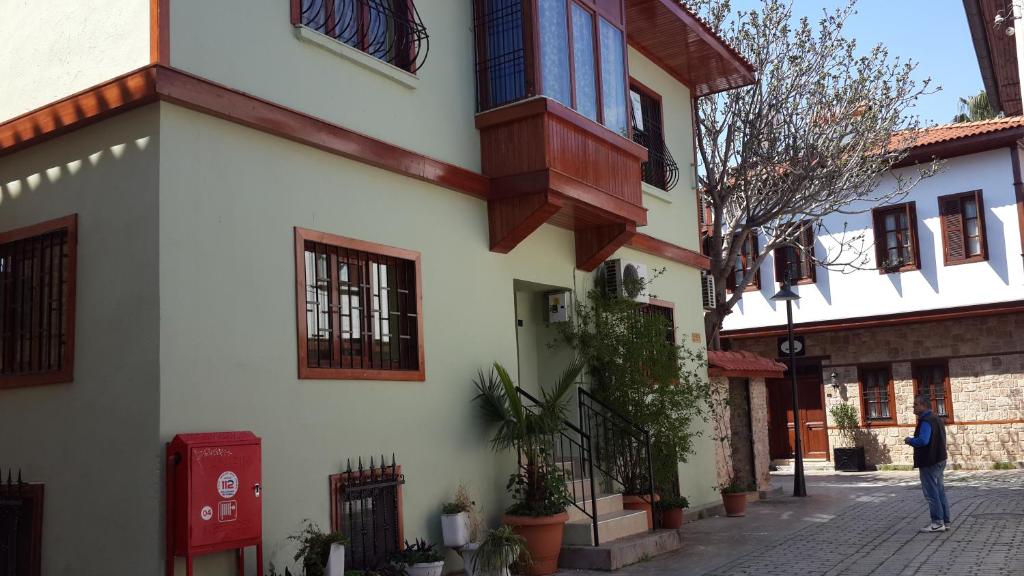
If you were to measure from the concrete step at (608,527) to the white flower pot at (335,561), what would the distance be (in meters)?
3.11

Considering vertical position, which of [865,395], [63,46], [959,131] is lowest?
[865,395]

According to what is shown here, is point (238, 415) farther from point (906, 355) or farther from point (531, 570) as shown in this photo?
point (906, 355)

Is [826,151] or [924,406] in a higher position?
[826,151]

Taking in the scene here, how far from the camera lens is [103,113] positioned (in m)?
7.07

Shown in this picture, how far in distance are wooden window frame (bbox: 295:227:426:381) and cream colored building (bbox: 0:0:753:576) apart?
0.02 m

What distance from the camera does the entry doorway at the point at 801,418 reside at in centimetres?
2392

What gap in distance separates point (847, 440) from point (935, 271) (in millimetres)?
4518

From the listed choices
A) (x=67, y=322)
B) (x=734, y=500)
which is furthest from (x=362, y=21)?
(x=734, y=500)

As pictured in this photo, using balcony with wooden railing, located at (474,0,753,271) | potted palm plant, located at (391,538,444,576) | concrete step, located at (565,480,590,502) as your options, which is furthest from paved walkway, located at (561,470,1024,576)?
balcony with wooden railing, located at (474,0,753,271)

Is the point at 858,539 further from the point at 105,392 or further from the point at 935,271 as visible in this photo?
the point at 935,271

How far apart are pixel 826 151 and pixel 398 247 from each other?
433 inches

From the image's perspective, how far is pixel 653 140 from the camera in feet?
47.6

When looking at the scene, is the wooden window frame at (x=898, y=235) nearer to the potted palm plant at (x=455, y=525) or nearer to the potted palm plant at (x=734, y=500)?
the potted palm plant at (x=734, y=500)

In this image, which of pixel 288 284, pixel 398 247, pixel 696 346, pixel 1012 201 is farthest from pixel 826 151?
pixel 288 284
